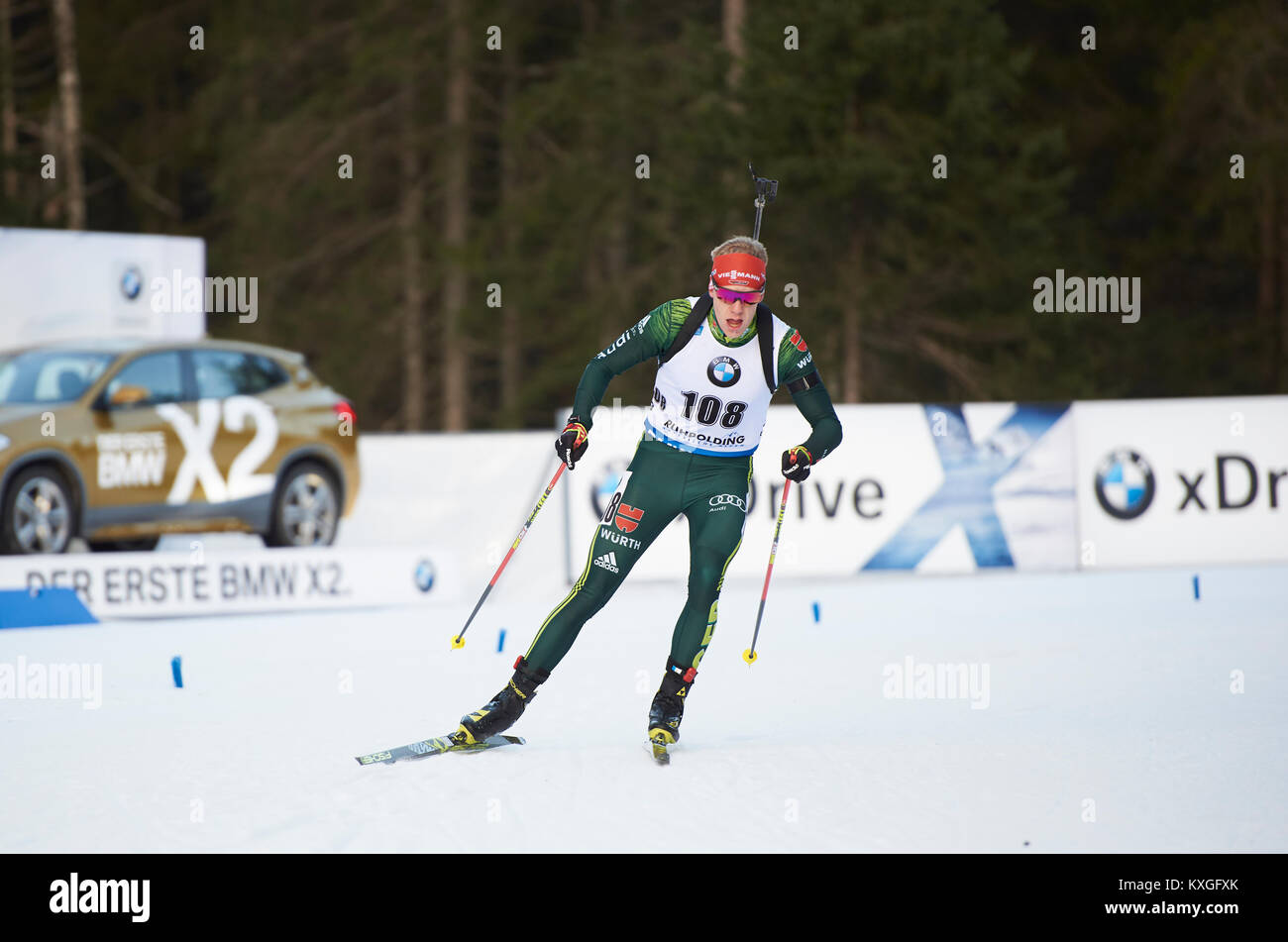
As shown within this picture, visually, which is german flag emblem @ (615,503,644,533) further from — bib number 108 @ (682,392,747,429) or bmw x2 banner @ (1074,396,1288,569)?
bmw x2 banner @ (1074,396,1288,569)

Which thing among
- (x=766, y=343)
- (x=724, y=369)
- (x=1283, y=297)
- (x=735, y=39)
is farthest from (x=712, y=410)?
(x=1283, y=297)

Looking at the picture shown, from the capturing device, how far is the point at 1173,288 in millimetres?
32750

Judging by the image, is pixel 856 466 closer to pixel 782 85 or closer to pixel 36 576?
pixel 36 576

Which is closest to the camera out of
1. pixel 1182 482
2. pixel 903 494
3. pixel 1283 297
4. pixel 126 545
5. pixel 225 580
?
pixel 225 580

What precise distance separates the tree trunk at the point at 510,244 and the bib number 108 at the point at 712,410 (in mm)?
21525

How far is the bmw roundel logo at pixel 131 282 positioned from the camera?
45.9 feet

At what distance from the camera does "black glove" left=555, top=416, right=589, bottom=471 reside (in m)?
5.99

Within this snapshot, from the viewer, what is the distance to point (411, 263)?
30047mm

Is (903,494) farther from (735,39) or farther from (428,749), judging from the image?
(735,39)

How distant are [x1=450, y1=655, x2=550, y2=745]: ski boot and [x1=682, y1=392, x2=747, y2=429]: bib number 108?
1.21 meters

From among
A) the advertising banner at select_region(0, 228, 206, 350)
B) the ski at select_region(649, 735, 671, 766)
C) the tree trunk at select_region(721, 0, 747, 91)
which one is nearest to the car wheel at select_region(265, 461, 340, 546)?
the advertising banner at select_region(0, 228, 206, 350)

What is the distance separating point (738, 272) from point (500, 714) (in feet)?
6.57

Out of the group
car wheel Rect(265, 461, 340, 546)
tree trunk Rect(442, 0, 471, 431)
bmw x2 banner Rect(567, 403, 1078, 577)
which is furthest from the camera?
tree trunk Rect(442, 0, 471, 431)

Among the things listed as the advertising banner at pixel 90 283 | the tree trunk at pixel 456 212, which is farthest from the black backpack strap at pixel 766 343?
the tree trunk at pixel 456 212
